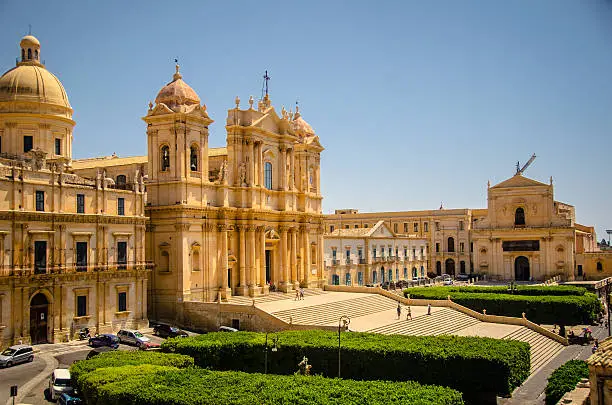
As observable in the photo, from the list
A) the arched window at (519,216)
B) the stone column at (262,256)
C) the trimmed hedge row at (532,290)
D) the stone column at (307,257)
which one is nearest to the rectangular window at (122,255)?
the stone column at (262,256)

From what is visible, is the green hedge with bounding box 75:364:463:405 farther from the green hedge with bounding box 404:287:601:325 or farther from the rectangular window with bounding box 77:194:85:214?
the green hedge with bounding box 404:287:601:325

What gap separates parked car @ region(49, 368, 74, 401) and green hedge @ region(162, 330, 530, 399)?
6.28 m

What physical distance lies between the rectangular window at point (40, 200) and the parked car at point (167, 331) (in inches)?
419

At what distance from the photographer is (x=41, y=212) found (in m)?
36.6

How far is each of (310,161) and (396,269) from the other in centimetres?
→ 2806

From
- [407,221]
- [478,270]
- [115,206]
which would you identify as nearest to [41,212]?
[115,206]

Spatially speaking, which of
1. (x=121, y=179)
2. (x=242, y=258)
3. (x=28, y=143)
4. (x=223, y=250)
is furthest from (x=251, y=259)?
(x=28, y=143)

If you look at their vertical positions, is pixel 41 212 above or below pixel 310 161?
below

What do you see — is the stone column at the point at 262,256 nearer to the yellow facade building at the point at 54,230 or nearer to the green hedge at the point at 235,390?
the yellow facade building at the point at 54,230

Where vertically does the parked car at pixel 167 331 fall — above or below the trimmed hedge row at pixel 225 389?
below

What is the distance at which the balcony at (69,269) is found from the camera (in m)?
34.9

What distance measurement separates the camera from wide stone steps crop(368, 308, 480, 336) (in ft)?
139

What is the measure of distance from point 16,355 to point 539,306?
134 feet

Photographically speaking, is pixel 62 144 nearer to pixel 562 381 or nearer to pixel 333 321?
pixel 333 321
